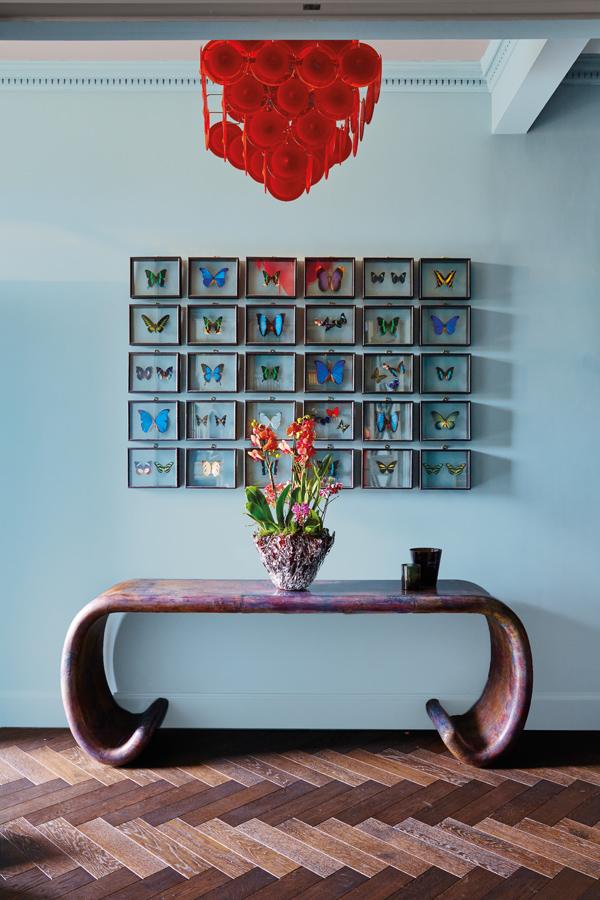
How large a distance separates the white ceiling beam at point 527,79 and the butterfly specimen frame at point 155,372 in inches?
71.4

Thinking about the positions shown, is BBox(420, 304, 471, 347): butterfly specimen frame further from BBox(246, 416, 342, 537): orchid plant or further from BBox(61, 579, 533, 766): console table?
BBox(61, 579, 533, 766): console table

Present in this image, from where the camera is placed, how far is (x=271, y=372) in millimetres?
3354

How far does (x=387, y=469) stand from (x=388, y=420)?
0.74 ft

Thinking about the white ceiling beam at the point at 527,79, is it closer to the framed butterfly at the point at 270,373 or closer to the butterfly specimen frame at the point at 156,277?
the framed butterfly at the point at 270,373

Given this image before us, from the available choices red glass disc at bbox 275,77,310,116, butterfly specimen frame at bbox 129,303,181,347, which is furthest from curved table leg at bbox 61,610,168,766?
red glass disc at bbox 275,77,310,116

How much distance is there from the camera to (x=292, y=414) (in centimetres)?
335

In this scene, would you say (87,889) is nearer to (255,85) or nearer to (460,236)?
(255,85)

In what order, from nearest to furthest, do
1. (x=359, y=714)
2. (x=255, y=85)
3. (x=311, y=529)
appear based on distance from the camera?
(x=255, y=85)
(x=311, y=529)
(x=359, y=714)

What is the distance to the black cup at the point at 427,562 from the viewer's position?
300cm

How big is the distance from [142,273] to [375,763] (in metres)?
2.35

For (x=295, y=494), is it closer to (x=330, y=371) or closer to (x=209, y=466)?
(x=209, y=466)

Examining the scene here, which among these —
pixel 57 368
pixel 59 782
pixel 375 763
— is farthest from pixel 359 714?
pixel 57 368

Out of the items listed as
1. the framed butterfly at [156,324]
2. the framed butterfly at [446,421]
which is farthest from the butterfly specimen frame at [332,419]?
the framed butterfly at [156,324]

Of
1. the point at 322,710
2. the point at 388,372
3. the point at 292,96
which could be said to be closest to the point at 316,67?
the point at 292,96
